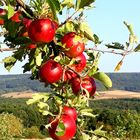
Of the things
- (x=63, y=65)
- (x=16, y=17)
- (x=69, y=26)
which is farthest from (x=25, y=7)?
(x=63, y=65)

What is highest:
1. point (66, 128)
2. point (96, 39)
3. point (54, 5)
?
point (54, 5)

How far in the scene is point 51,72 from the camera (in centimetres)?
215

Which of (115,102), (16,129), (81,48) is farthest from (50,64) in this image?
(115,102)

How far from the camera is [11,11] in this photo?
2.06 meters

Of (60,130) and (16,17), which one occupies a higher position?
(16,17)

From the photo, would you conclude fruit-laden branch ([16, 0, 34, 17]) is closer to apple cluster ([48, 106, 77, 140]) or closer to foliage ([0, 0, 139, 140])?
foliage ([0, 0, 139, 140])

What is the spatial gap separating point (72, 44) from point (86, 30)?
0.60 ft

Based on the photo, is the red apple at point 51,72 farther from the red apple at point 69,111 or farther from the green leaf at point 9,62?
the green leaf at point 9,62

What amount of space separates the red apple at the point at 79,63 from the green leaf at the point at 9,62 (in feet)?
1.47

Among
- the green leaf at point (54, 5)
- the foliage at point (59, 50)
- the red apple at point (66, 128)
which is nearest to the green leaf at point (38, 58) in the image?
the foliage at point (59, 50)

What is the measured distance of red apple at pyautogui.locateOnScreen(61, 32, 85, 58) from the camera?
2.23m

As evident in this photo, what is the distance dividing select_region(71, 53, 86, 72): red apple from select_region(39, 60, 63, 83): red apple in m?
0.13

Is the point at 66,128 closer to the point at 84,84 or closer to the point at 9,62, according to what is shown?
the point at 84,84

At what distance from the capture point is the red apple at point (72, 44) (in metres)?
2.23
